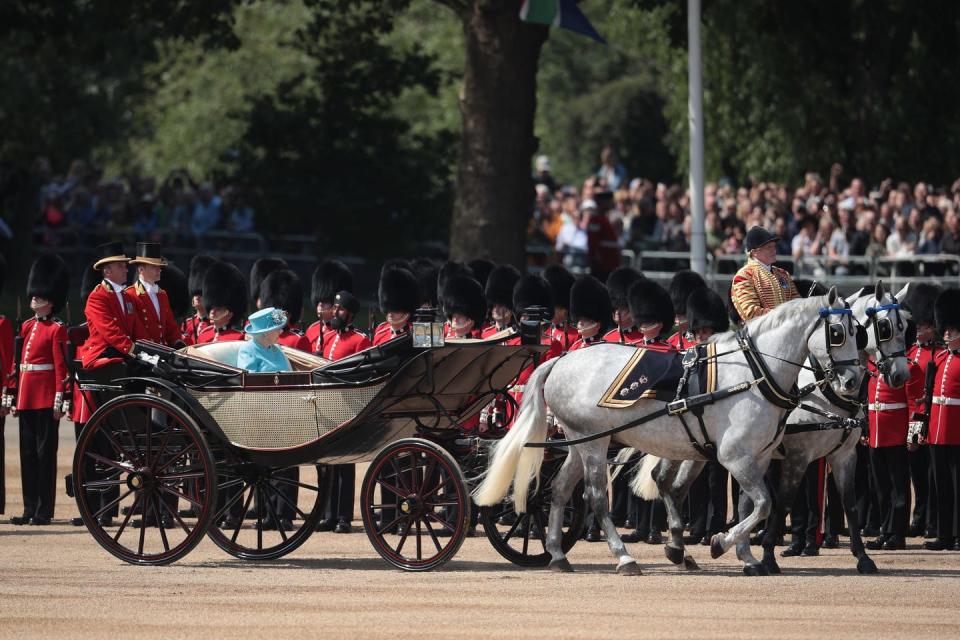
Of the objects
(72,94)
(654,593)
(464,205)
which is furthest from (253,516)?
(72,94)

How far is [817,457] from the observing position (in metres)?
11.4

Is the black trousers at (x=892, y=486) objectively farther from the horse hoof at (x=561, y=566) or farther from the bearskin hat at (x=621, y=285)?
the horse hoof at (x=561, y=566)

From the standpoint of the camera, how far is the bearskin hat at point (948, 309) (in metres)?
12.3

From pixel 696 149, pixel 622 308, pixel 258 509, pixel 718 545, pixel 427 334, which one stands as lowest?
pixel 718 545

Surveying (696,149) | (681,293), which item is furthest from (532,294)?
(696,149)

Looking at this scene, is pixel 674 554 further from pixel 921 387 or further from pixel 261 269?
pixel 261 269

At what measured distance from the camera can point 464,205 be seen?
20.3 m

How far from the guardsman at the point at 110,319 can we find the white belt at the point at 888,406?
4.54 meters

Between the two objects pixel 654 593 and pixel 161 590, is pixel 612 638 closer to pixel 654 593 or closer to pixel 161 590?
pixel 654 593

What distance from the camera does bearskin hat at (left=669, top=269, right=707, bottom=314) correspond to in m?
13.6

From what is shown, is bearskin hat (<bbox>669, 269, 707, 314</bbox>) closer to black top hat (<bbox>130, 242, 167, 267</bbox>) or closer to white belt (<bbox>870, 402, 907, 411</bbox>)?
white belt (<bbox>870, 402, 907, 411</bbox>)

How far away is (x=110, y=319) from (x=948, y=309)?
5.08 metres

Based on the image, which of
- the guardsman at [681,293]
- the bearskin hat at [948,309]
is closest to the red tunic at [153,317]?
the guardsman at [681,293]

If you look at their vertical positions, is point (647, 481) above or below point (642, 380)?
below
